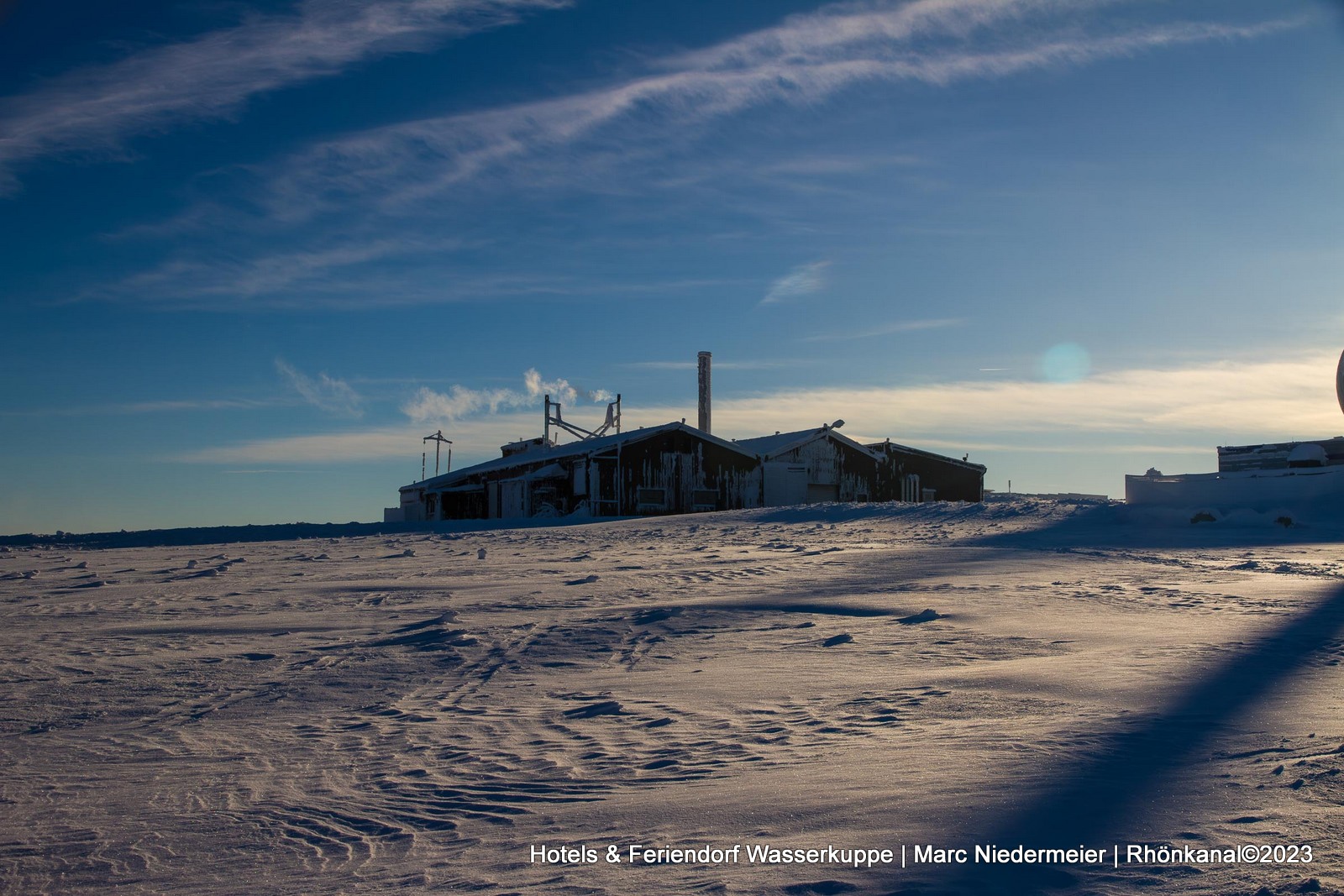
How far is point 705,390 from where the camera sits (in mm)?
46344

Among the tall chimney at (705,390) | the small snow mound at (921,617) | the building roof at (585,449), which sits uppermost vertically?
the tall chimney at (705,390)

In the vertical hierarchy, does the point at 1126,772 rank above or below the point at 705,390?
below

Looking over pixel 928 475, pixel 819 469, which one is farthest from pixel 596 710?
pixel 928 475

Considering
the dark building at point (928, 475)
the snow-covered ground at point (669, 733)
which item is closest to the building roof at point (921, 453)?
the dark building at point (928, 475)

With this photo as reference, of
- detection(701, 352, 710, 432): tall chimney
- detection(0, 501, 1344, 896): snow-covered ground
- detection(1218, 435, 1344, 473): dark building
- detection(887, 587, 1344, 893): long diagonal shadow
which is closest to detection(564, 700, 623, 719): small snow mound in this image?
detection(0, 501, 1344, 896): snow-covered ground

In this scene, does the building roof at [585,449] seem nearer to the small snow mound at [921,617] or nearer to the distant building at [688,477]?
the distant building at [688,477]

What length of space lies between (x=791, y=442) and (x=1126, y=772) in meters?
33.5

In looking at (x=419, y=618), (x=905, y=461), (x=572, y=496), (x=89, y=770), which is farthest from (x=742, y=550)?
(x=905, y=461)

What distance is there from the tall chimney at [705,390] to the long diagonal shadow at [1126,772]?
3939 cm

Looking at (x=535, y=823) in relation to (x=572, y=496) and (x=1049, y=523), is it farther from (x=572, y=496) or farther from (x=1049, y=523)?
(x=572, y=496)

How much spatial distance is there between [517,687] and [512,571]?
678 cm

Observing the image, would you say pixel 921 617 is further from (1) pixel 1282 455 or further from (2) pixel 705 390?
(2) pixel 705 390

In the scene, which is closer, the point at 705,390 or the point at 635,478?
the point at 635,478

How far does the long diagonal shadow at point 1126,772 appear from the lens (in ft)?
11.4
